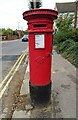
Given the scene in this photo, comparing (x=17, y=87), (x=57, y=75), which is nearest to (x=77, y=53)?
(x=57, y=75)

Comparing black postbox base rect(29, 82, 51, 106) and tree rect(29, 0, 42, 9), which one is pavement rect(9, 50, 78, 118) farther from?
tree rect(29, 0, 42, 9)

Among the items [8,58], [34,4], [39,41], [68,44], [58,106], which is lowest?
[58,106]

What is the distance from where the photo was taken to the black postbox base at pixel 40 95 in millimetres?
4980

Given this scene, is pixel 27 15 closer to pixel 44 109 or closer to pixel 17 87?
pixel 44 109

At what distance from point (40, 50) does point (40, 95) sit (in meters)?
0.98

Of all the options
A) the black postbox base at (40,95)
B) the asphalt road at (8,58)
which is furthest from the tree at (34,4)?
the black postbox base at (40,95)

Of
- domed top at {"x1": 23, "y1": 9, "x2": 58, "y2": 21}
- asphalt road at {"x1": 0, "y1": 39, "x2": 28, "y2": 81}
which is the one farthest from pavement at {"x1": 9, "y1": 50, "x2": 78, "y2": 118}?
asphalt road at {"x1": 0, "y1": 39, "x2": 28, "y2": 81}

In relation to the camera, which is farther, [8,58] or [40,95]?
[8,58]

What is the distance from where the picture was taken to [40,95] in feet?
16.4

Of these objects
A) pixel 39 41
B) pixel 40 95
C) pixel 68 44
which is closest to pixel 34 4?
pixel 68 44

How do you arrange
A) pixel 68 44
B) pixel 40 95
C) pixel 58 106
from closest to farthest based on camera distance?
pixel 40 95, pixel 58 106, pixel 68 44

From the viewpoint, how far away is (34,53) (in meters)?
4.88

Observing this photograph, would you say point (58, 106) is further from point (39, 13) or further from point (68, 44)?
point (68, 44)

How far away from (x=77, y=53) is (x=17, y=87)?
450 centimetres
